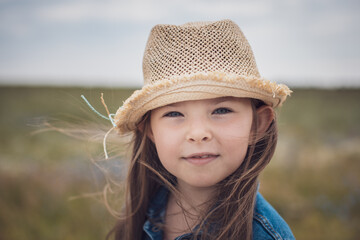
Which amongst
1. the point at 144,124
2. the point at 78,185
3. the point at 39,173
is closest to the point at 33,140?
the point at 39,173

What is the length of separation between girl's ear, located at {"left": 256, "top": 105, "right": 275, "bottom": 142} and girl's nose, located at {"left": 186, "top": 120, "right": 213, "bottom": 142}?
0.45 meters

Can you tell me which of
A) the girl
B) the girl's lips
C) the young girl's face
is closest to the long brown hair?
the girl

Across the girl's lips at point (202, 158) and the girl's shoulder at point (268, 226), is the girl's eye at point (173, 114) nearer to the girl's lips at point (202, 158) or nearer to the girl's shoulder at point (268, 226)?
the girl's lips at point (202, 158)

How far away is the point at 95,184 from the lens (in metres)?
4.86

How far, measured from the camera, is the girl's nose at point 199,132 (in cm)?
160

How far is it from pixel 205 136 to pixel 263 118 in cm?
54

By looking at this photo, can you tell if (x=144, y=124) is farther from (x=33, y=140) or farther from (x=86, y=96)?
(x=33, y=140)

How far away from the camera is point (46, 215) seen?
13.8 ft

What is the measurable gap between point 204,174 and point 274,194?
317 cm

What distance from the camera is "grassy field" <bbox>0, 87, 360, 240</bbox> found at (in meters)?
3.70

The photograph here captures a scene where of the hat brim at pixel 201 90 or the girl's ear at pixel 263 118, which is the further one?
the girl's ear at pixel 263 118

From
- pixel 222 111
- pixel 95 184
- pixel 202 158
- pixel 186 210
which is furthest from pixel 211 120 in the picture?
pixel 95 184

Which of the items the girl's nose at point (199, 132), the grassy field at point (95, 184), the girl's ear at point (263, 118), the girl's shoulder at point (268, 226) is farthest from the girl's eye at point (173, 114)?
the girl's shoulder at point (268, 226)

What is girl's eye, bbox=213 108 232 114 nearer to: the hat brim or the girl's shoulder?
the hat brim
